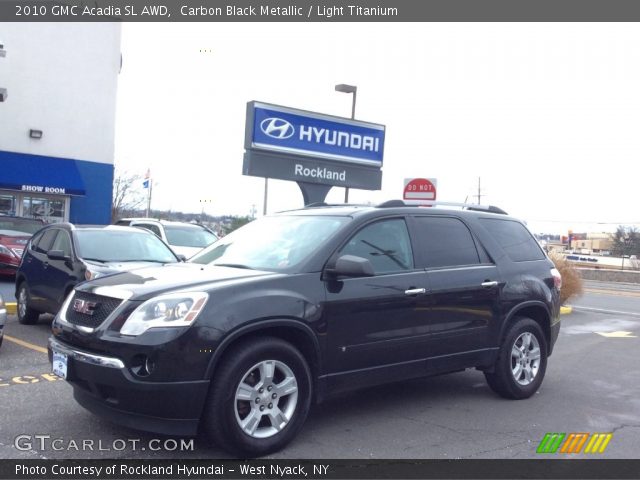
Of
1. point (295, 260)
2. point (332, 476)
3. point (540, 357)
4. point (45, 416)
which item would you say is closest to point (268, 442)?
point (332, 476)

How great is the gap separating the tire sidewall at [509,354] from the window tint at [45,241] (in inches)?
275

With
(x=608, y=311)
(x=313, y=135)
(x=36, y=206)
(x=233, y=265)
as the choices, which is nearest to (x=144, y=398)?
(x=233, y=265)

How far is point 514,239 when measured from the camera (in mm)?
7242

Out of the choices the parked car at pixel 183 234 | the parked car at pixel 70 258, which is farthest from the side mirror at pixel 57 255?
the parked car at pixel 183 234

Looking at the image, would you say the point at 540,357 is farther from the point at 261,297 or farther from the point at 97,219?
the point at 97,219

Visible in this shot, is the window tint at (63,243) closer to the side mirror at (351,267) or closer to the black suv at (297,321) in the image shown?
the black suv at (297,321)

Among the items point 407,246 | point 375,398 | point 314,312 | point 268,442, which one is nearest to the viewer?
point 268,442

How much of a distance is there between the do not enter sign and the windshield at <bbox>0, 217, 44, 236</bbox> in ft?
30.3

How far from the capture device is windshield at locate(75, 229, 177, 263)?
9578 mm

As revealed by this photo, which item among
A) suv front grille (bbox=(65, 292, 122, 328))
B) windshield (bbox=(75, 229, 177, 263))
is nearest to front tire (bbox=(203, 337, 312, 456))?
suv front grille (bbox=(65, 292, 122, 328))

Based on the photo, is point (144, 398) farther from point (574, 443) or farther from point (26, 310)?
point (26, 310)

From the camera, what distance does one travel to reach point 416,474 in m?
4.61

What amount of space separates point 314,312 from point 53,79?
79.0 feet

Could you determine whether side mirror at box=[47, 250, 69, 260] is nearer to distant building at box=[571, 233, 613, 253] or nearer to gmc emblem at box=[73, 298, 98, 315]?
gmc emblem at box=[73, 298, 98, 315]
